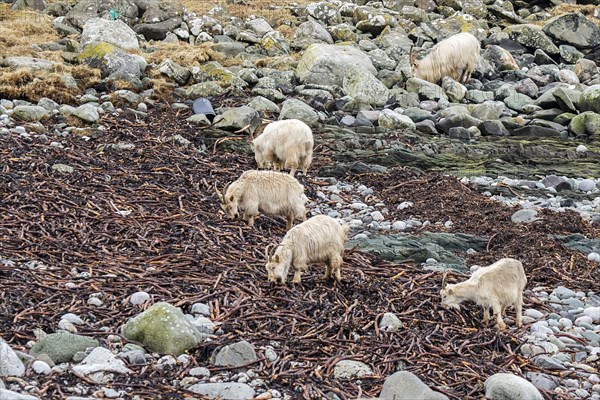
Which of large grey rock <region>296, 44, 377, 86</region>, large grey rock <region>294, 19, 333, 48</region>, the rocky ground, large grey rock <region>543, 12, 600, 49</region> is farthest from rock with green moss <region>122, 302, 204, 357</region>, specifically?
large grey rock <region>543, 12, 600, 49</region>

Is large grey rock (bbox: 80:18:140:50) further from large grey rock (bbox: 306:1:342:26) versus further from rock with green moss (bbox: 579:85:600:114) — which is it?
rock with green moss (bbox: 579:85:600:114)

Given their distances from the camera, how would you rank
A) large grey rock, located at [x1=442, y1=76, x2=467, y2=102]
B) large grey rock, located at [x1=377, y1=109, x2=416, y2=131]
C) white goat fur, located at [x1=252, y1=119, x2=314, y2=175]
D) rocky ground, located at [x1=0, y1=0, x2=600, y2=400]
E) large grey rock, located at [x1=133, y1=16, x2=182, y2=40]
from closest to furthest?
rocky ground, located at [x1=0, y1=0, x2=600, y2=400], white goat fur, located at [x1=252, y1=119, x2=314, y2=175], large grey rock, located at [x1=377, y1=109, x2=416, y2=131], large grey rock, located at [x1=442, y1=76, x2=467, y2=102], large grey rock, located at [x1=133, y1=16, x2=182, y2=40]

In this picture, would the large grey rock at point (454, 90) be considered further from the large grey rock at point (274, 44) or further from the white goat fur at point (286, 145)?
the white goat fur at point (286, 145)

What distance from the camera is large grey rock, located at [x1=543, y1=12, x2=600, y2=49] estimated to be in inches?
1106

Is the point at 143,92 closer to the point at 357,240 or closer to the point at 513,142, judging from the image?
the point at 513,142

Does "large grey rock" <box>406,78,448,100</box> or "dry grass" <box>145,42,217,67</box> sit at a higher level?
"dry grass" <box>145,42,217,67</box>

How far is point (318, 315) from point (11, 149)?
727 centimetres

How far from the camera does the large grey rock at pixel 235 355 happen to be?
22.3 feet

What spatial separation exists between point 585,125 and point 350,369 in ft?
45.5

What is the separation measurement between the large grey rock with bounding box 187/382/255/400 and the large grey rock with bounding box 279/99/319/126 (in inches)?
438

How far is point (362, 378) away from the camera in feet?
22.4

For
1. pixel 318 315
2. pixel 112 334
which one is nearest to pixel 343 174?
pixel 318 315

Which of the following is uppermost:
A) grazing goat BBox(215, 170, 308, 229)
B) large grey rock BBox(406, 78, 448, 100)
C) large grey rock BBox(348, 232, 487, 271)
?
grazing goat BBox(215, 170, 308, 229)

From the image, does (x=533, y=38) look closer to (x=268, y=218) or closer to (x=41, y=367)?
(x=268, y=218)
